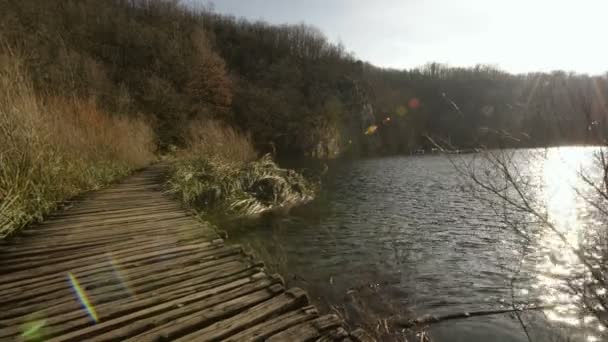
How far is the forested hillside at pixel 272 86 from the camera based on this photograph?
266cm

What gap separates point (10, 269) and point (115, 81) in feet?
99.2

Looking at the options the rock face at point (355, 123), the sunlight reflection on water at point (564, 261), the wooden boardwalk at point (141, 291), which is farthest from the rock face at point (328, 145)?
the wooden boardwalk at point (141, 291)

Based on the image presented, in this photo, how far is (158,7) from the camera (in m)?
45.9

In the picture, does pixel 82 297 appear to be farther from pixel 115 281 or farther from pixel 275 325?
pixel 275 325

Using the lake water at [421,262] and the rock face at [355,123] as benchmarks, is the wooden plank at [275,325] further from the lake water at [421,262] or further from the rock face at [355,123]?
the rock face at [355,123]

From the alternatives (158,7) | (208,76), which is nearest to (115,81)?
(208,76)

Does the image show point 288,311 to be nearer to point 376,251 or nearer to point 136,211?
point 136,211

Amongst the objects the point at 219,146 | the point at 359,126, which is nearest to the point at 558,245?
the point at 219,146

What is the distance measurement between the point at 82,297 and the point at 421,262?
5.44m

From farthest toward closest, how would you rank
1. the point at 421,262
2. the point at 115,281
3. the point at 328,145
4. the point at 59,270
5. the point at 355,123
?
the point at 355,123 < the point at 328,145 < the point at 421,262 < the point at 59,270 < the point at 115,281

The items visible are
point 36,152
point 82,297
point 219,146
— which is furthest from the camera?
point 219,146

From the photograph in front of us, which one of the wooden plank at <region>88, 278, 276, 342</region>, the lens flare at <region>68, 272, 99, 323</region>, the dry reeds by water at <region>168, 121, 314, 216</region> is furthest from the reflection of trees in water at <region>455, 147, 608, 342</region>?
the dry reeds by water at <region>168, 121, 314, 216</region>

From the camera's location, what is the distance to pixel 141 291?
2.41m

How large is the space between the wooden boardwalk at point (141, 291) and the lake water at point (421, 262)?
1.68 m
